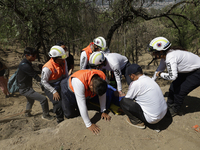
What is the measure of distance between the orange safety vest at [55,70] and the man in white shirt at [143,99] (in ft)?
5.37

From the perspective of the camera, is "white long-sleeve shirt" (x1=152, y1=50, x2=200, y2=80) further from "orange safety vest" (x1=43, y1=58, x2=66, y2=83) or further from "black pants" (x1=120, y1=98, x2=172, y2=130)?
"orange safety vest" (x1=43, y1=58, x2=66, y2=83)

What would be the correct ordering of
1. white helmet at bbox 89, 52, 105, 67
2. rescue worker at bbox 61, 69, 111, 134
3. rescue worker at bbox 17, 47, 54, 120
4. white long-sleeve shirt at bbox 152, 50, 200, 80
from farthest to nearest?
rescue worker at bbox 17, 47, 54, 120 < white helmet at bbox 89, 52, 105, 67 < white long-sleeve shirt at bbox 152, 50, 200, 80 < rescue worker at bbox 61, 69, 111, 134

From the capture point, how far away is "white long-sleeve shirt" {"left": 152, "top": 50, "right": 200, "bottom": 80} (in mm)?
2638

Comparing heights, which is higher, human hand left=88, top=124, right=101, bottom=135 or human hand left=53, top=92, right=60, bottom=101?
human hand left=53, top=92, right=60, bottom=101

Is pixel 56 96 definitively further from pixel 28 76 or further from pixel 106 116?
pixel 106 116

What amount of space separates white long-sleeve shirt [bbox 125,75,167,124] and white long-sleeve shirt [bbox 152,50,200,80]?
1.93 ft

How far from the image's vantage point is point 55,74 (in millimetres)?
3213

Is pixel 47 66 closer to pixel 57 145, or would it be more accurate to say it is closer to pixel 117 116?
pixel 57 145

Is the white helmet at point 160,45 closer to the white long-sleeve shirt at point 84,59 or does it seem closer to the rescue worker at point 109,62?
the rescue worker at point 109,62

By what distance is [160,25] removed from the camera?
12.3 m

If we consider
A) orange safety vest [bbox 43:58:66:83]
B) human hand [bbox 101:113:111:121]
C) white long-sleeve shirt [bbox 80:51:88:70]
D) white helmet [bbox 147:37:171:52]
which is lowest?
human hand [bbox 101:113:111:121]

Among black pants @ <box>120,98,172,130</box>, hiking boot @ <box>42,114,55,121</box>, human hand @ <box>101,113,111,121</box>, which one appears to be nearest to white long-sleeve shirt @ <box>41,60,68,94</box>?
hiking boot @ <box>42,114,55,121</box>

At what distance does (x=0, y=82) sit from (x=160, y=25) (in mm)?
12373

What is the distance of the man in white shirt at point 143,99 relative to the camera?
2.26 meters
